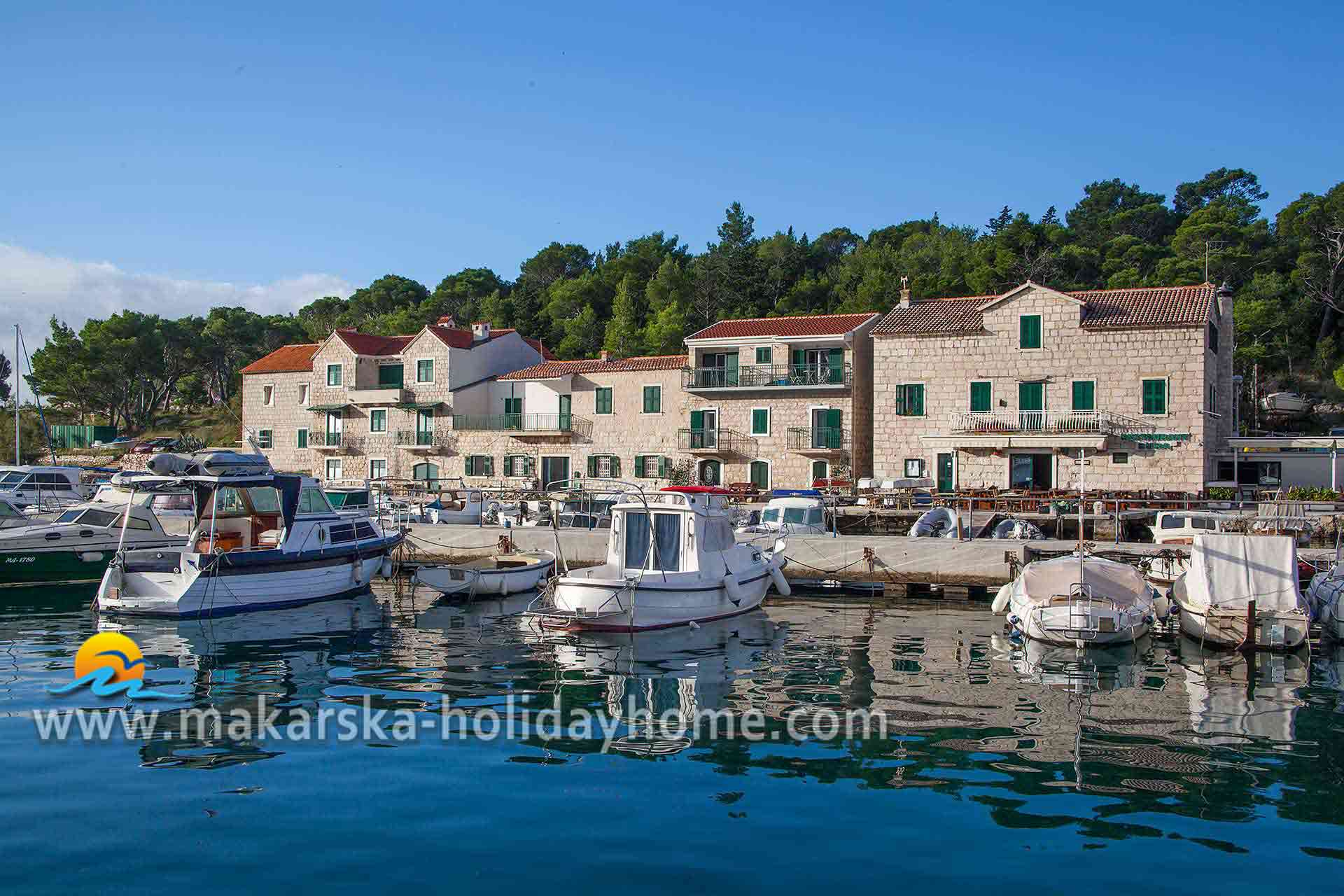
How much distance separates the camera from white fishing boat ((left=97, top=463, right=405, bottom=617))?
21375 mm

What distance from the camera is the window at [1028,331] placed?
137ft

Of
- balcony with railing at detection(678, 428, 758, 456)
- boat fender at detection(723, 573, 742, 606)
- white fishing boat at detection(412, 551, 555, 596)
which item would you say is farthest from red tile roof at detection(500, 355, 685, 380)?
boat fender at detection(723, 573, 742, 606)

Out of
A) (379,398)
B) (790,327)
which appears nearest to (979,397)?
(790,327)

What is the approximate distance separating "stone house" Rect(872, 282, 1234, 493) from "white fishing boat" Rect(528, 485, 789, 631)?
834 inches

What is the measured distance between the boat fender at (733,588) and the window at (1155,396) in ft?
80.2

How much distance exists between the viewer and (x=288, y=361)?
61.0m

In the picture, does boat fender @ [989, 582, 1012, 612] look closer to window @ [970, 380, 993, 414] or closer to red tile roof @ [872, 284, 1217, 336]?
window @ [970, 380, 993, 414]

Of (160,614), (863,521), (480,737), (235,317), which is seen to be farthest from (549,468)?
(235,317)

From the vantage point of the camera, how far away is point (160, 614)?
839 inches

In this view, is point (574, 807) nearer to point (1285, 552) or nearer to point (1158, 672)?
point (1158, 672)

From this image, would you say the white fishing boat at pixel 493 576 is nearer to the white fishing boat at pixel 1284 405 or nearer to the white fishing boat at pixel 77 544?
the white fishing boat at pixel 77 544

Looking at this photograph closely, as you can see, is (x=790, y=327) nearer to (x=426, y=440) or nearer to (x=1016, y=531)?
(x=1016, y=531)

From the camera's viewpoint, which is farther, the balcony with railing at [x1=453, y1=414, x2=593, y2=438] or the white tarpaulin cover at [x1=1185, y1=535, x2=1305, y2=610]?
the balcony with railing at [x1=453, y1=414, x2=593, y2=438]

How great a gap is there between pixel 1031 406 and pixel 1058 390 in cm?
119
